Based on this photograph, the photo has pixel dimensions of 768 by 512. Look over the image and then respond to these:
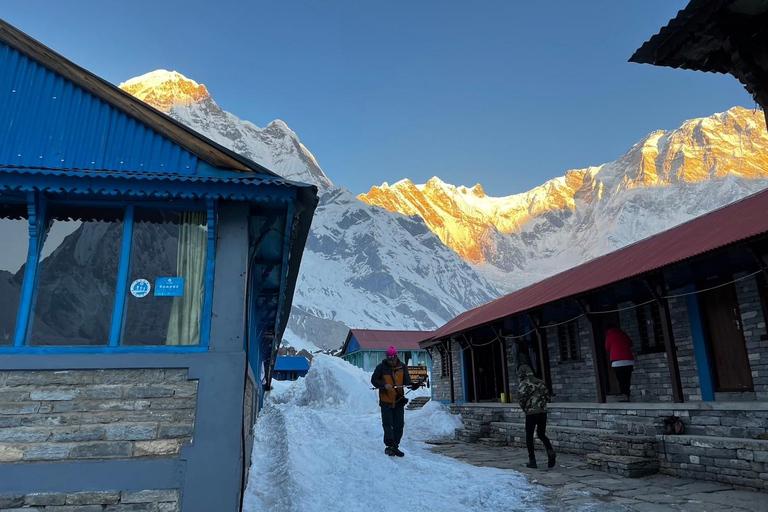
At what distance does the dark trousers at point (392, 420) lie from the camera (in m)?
9.23

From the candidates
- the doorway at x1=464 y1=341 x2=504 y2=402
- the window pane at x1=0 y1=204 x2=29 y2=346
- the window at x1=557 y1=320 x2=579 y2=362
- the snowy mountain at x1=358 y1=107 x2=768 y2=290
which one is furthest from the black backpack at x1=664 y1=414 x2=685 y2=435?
the snowy mountain at x1=358 y1=107 x2=768 y2=290

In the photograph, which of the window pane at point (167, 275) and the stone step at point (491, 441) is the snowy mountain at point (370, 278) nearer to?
the stone step at point (491, 441)

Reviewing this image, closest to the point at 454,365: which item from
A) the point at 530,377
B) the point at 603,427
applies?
the point at 603,427

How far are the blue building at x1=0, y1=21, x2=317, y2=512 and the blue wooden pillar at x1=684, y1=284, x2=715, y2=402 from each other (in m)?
8.56

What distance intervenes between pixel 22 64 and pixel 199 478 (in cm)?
496

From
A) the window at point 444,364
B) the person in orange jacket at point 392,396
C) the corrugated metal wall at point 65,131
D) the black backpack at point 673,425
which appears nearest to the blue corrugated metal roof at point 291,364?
the window at point 444,364

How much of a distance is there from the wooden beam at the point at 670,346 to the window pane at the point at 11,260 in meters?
9.65

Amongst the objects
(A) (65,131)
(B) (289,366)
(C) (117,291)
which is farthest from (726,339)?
(B) (289,366)

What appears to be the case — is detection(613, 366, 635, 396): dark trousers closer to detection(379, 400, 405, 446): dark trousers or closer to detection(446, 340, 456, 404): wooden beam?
detection(379, 400, 405, 446): dark trousers

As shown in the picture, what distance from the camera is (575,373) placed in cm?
1396

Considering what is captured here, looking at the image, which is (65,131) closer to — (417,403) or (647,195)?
(417,403)

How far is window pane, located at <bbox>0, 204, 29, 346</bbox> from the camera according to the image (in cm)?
496

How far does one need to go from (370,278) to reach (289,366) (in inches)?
2778

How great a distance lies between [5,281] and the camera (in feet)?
16.6
